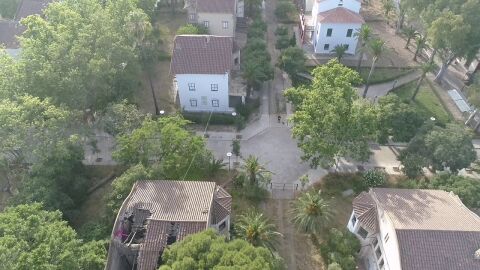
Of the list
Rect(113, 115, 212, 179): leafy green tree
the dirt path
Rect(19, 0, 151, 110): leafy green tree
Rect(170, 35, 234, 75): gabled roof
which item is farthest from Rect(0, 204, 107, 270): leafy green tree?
Rect(170, 35, 234, 75): gabled roof

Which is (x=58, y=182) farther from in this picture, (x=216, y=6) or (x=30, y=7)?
(x=30, y=7)

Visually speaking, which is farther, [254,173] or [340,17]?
[340,17]

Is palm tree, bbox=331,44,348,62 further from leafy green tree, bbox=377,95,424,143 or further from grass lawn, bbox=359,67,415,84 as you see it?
leafy green tree, bbox=377,95,424,143

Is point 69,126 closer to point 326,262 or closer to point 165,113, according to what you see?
point 165,113

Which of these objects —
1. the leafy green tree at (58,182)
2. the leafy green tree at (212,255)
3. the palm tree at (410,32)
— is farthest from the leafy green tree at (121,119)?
the palm tree at (410,32)

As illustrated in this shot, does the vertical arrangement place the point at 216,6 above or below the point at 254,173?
above

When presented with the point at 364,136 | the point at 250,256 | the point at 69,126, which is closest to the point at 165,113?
the point at 69,126

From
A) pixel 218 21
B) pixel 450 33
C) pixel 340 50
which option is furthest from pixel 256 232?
pixel 450 33

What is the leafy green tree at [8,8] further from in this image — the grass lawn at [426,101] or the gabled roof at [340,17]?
the grass lawn at [426,101]
